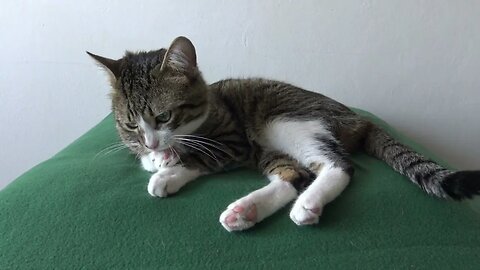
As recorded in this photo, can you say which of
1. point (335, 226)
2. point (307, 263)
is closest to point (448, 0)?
point (335, 226)

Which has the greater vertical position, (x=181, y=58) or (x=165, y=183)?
(x=181, y=58)

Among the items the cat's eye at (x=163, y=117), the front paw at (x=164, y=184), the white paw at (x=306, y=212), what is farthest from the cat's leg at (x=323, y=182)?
the cat's eye at (x=163, y=117)

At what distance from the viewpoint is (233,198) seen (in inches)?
38.8

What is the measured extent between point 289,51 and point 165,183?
2.74ft

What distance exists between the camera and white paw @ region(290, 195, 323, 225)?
887mm

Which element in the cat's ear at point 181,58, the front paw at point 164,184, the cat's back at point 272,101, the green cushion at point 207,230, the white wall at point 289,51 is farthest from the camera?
the white wall at point 289,51

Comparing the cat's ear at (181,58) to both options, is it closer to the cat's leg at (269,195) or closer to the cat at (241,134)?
the cat at (241,134)

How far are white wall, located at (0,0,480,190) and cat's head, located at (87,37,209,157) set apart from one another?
0.48 meters

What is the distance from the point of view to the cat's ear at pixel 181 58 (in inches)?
44.2

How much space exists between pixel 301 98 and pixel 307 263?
600mm

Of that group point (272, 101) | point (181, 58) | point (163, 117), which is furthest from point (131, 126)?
point (272, 101)

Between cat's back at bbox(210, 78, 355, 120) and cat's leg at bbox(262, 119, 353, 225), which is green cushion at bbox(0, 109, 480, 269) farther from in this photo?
cat's back at bbox(210, 78, 355, 120)

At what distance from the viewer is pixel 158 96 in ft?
3.77

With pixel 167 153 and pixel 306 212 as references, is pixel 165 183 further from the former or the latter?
pixel 306 212
